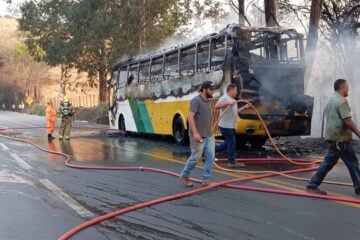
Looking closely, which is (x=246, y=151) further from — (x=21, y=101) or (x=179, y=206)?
(x=21, y=101)

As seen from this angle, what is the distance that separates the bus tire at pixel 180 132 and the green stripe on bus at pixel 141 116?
2.10 meters

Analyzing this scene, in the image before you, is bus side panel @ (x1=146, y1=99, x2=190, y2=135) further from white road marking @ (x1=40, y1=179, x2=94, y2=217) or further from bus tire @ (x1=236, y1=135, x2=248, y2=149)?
white road marking @ (x1=40, y1=179, x2=94, y2=217)

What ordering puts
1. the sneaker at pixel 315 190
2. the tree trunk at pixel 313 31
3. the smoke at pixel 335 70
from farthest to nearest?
the smoke at pixel 335 70
the tree trunk at pixel 313 31
the sneaker at pixel 315 190

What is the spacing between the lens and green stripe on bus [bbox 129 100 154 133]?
726 inches

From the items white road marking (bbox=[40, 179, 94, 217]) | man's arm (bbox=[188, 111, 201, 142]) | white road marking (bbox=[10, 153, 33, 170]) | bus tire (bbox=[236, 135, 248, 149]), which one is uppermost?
man's arm (bbox=[188, 111, 201, 142])

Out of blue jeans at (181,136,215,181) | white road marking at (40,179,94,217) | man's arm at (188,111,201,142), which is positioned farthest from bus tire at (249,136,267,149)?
white road marking at (40,179,94,217)

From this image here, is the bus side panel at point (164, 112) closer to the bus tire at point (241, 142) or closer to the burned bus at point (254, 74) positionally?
the burned bus at point (254, 74)

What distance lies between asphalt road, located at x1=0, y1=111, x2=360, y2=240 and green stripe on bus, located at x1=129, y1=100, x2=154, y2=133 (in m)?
7.68

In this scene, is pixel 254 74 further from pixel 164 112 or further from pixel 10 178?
pixel 10 178

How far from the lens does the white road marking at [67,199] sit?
6.65 meters

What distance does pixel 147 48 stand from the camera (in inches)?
1154

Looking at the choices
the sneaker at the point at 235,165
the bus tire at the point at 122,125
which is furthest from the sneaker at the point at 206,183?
the bus tire at the point at 122,125

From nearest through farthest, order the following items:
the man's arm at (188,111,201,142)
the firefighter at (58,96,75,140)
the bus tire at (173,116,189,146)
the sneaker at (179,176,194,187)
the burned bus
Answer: the man's arm at (188,111,201,142) → the sneaker at (179,176,194,187) → the burned bus → the bus tire at (173,116,189,146) → the firefighter at (58,96,75,140)

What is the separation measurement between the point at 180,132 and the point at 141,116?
11.2 ft
